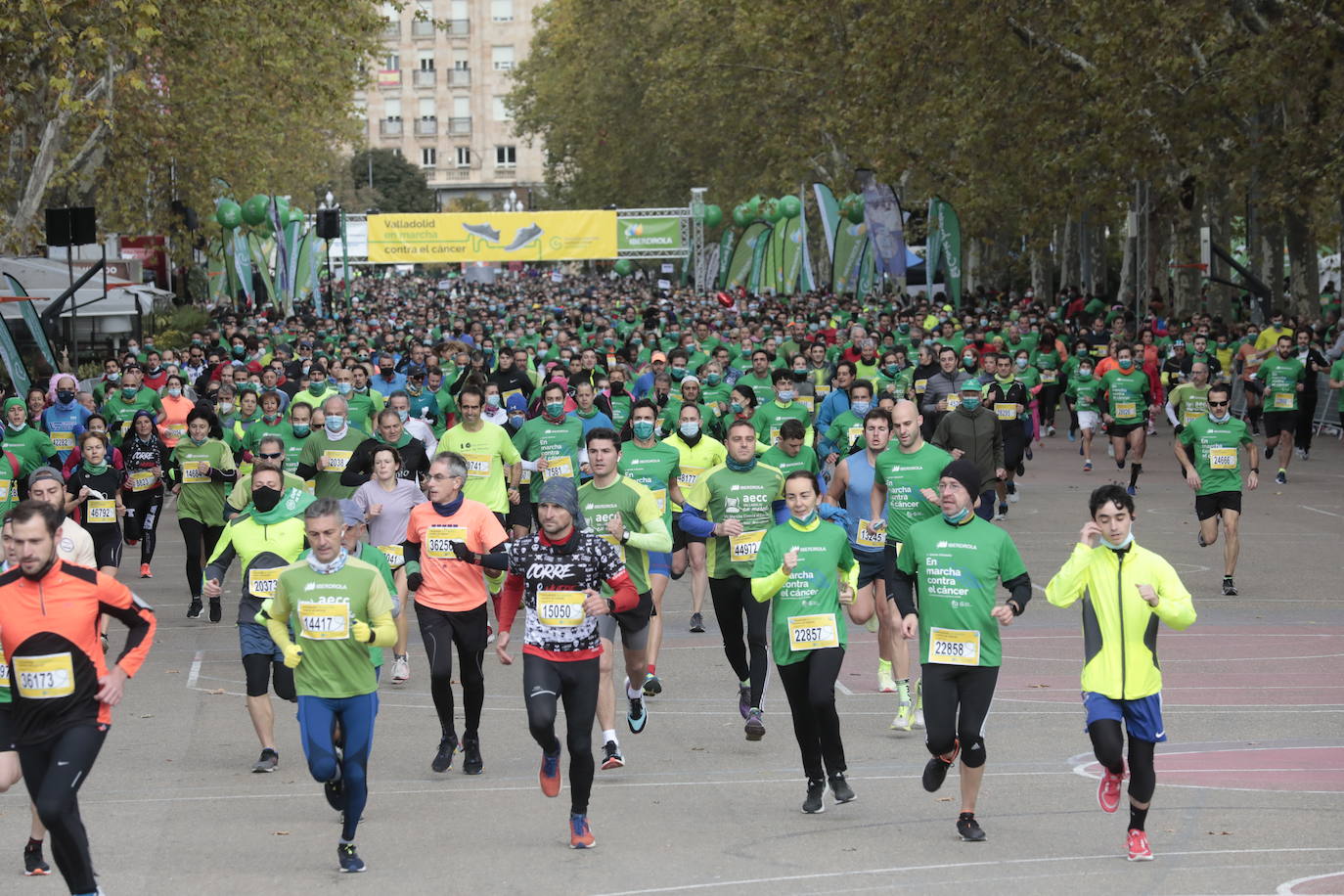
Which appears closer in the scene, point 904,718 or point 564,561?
point 564,561

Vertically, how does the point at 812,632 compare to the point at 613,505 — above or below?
below

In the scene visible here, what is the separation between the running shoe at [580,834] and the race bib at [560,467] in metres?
6.45

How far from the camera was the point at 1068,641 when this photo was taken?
13.9 metres

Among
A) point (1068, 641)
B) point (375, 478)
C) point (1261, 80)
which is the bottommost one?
point (1068, 641)

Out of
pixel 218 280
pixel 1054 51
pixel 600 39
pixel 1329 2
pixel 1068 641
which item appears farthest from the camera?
pixel 600 39

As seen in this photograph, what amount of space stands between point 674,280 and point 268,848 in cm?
7194

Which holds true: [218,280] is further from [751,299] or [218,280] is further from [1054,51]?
[1054,51]


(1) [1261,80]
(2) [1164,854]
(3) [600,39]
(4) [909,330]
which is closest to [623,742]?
(2) [1164,854]

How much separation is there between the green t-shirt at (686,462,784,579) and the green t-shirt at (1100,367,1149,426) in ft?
40.2

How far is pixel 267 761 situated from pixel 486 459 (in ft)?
12.3

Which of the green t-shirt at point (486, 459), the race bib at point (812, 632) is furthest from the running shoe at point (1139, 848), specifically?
the green t-shirt at point (486, 459)

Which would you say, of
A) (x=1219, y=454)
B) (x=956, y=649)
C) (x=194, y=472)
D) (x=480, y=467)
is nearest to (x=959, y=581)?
(x=956, y=649)

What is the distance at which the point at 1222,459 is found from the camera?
1595 centimetres

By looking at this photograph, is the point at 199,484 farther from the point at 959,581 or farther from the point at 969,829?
the point at 969,829
